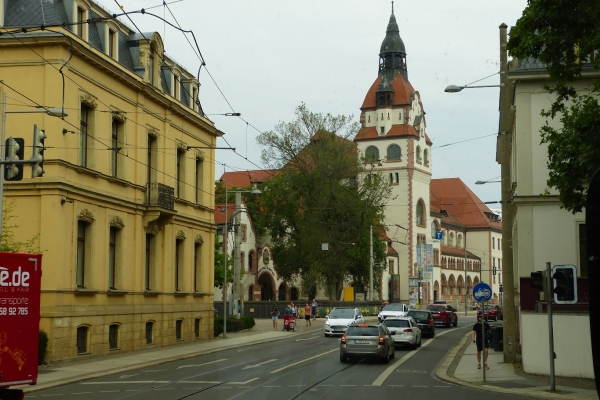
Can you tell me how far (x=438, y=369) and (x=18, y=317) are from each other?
1615cm

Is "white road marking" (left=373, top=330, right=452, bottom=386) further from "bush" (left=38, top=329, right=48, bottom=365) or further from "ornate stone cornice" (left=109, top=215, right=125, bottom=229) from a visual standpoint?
"ornate stone cornice" (left=109, top=215, right=125, bottom=229)

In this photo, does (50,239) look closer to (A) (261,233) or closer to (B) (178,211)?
(B) (178,211)

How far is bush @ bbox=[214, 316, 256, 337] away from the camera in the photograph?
4497cm

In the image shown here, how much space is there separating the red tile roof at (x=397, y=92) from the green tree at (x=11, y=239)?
85.0 metres

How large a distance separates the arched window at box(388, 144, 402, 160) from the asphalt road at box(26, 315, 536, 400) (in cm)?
7720

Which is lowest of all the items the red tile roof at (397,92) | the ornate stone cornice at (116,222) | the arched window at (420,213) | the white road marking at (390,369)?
the white road marking at (390,369)

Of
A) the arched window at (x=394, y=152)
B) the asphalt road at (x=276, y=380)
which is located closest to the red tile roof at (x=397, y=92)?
the arched window at (x=394, y=152)

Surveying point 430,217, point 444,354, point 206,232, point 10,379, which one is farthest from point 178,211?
point 430,217

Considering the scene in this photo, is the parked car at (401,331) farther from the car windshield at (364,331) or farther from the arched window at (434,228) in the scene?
the arched window at (434,228)

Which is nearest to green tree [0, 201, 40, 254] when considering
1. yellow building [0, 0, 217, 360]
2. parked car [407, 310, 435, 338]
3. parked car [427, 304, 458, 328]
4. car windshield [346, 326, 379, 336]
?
yellow building [0, 0, 217, 360]

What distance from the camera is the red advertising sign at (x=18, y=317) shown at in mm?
13127

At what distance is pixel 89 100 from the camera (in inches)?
1174

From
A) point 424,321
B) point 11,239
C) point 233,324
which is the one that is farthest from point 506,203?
point 233,324

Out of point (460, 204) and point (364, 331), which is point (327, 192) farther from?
point (460, 204)
